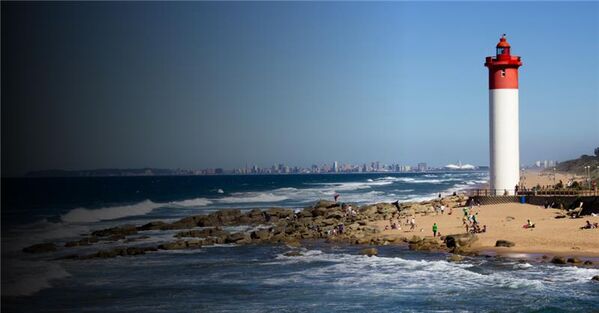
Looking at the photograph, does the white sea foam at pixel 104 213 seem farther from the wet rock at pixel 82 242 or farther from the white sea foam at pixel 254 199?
the wet rock at pixel 82 242

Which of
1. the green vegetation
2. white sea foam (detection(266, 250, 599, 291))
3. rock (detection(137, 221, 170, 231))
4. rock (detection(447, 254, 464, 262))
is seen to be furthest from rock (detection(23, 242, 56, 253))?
the green vegetation

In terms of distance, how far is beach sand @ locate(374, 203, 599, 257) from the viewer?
2538 centimetres

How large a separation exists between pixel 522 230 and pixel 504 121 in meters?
8.16

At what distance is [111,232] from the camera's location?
126ft

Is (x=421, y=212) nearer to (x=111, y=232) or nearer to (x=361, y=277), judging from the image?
(x=111, y=232)

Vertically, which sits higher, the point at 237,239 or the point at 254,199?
the point at 254,199

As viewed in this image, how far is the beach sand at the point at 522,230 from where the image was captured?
83.3 feet

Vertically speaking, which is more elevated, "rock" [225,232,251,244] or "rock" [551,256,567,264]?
"rock" [551,256,567,264]

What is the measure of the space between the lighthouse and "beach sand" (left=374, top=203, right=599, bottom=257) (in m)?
1.76

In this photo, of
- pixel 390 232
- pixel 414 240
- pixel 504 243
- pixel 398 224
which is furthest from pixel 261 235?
pixel 504 243

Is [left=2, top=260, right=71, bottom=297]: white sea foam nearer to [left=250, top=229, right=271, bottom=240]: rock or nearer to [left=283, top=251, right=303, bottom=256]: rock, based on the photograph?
[left=283, top=251, right=303, bottom=256]: rock

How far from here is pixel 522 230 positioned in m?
29.0

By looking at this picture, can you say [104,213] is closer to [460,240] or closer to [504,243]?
[460,240]

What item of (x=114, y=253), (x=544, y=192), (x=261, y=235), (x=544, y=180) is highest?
(x=544, y=180)
